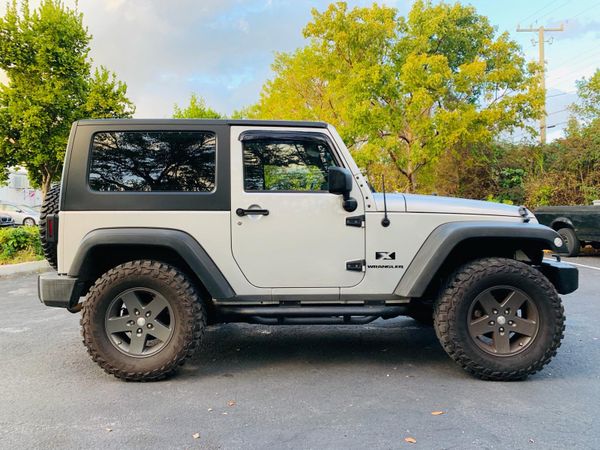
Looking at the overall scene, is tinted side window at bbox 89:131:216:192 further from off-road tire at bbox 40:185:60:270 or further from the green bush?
the green bush

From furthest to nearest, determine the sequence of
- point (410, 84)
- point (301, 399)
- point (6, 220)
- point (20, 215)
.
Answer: point (20, 215) < point (6, 220) < point (410, 84) < point (301, 399)

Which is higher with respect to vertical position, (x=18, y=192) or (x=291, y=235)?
(x=18, y=192)

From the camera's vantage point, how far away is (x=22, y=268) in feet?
30.2

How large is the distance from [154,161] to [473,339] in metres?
2.84

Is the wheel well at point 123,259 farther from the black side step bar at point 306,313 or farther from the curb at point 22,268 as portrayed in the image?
the curb at point 22,268

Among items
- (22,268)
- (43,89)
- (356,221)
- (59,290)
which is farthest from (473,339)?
(43,89)

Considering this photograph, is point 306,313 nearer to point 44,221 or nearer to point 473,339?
point 473,339

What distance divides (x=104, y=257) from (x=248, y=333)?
186 cm

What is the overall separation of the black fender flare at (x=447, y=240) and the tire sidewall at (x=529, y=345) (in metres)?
0.28

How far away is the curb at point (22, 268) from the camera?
8.94 m

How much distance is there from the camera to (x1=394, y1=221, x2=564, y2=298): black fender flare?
3645 millimetres

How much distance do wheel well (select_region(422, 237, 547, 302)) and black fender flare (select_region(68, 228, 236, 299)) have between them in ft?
5.64

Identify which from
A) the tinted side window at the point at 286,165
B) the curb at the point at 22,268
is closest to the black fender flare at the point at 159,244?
the tinted side window at the point at 286,165

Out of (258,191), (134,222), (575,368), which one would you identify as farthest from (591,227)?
(134,222)
